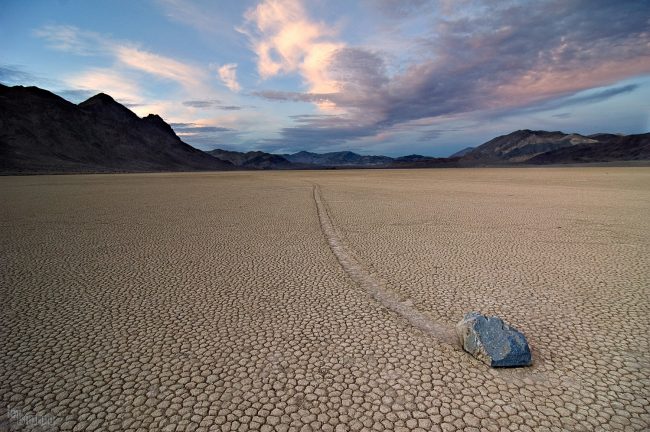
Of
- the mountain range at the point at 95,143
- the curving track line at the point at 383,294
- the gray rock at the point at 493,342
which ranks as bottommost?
the curving track line at the point at 383,294

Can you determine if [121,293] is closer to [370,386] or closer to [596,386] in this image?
[370,386]

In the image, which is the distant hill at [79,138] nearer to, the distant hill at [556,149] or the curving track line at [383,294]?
the curving track line at [383,294]

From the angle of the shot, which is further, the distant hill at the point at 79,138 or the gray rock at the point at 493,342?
the distant hill at the point at 79,138

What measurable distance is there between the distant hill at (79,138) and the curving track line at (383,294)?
65.3 meters

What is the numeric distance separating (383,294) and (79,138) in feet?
342

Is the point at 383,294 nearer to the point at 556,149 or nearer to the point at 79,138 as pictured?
the point at 79,138

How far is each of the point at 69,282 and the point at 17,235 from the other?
4448mm

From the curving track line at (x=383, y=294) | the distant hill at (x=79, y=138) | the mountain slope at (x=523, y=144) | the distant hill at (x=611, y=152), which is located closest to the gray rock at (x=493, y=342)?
the curving track line at (x=383, y=294)

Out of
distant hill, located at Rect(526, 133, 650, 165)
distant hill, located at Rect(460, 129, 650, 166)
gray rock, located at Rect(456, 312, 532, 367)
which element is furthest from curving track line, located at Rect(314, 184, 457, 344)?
distant hill, located at Rect(526, 133, 650, 165)

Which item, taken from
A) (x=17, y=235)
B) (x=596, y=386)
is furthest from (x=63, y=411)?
(x=17, y=235)

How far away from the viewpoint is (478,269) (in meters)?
5.38

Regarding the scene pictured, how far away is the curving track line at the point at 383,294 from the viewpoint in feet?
11.4

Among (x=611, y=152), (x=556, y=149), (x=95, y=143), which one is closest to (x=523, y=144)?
(x=556, y=149)

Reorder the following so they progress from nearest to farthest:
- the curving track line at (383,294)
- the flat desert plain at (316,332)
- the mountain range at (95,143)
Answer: the flat desert plain at (316,332)
the curving track line at (383,294)
the mountain range at (95,143)
